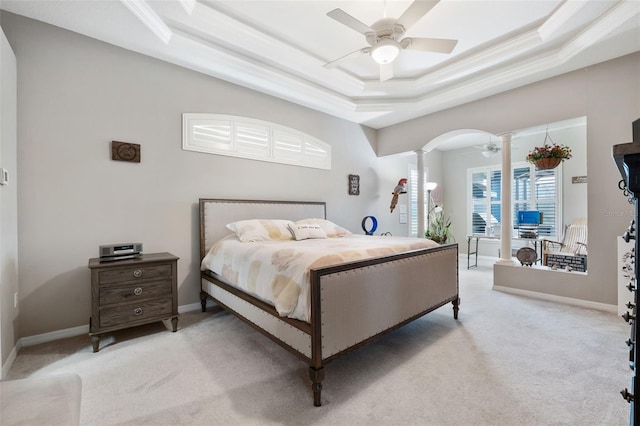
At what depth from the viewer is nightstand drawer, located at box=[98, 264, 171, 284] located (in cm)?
237

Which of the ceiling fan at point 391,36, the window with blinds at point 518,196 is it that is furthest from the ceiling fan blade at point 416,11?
the window with blinds at point 518,196

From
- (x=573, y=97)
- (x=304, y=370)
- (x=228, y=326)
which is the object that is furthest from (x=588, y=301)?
(x=228, y=326)

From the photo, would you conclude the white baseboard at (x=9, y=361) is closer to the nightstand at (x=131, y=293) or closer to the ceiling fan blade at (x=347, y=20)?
the nightstand at (x=131, y=293)

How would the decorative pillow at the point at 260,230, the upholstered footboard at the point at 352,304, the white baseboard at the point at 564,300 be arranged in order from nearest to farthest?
the upholstered footboard at the point at 352,304, the decorative pillow at the point at 260,230, the white baseboard at the point at 564,300

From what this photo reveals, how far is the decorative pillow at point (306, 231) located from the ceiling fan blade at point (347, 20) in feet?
6.92

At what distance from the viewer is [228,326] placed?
2869 millimetres

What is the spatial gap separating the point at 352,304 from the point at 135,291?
6.37 ft

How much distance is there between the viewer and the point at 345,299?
6.12ft

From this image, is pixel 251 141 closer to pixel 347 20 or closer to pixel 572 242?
pixel 347 20

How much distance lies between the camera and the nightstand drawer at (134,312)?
237 cm

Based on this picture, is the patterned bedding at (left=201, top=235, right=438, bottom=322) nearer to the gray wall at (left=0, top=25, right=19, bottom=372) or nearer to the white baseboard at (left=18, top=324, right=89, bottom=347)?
the white baseboard at (left=18, top=324, right=89, bottom=347)

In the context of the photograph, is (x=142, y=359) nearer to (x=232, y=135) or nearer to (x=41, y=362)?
(x=41, y=362)

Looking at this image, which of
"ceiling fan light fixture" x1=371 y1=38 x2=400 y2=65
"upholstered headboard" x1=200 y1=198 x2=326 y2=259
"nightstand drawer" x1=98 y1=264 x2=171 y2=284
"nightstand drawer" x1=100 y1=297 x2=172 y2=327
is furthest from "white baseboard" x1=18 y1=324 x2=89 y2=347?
"ceiling fan light fixture" x1=371 y1=38 x2=400 y2=65

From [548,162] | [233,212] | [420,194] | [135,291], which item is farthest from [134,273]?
[548,162]
